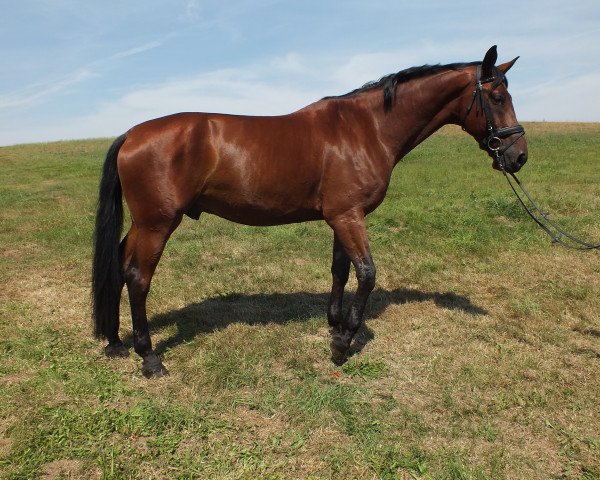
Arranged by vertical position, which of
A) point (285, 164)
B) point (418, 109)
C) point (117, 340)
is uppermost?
point (418, 109)

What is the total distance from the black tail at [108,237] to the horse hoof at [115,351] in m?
0.45

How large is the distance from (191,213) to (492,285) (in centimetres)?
426

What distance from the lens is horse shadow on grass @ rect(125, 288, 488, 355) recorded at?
4926 millimetres

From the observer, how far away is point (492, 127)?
4047 millimetres

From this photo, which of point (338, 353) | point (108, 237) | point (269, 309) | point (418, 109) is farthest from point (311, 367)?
point (418, 109)

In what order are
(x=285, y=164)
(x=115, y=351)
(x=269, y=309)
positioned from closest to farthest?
(x=285, y=164) < (x=115, y=351) < (x=269, y=309)

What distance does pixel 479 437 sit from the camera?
3.12 metres

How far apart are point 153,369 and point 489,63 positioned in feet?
13.4

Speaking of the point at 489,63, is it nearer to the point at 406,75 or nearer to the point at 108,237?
the point at 406,75

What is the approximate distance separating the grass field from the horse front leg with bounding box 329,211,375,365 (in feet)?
0.72

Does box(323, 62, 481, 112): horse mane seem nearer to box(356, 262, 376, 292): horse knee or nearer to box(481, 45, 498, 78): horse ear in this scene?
box(481, 45, 498, 78): horse ear

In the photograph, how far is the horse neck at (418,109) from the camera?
13.6 feet

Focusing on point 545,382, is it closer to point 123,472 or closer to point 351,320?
point 351,320

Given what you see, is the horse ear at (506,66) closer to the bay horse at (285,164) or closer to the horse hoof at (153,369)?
the bay horse at (285,164)
